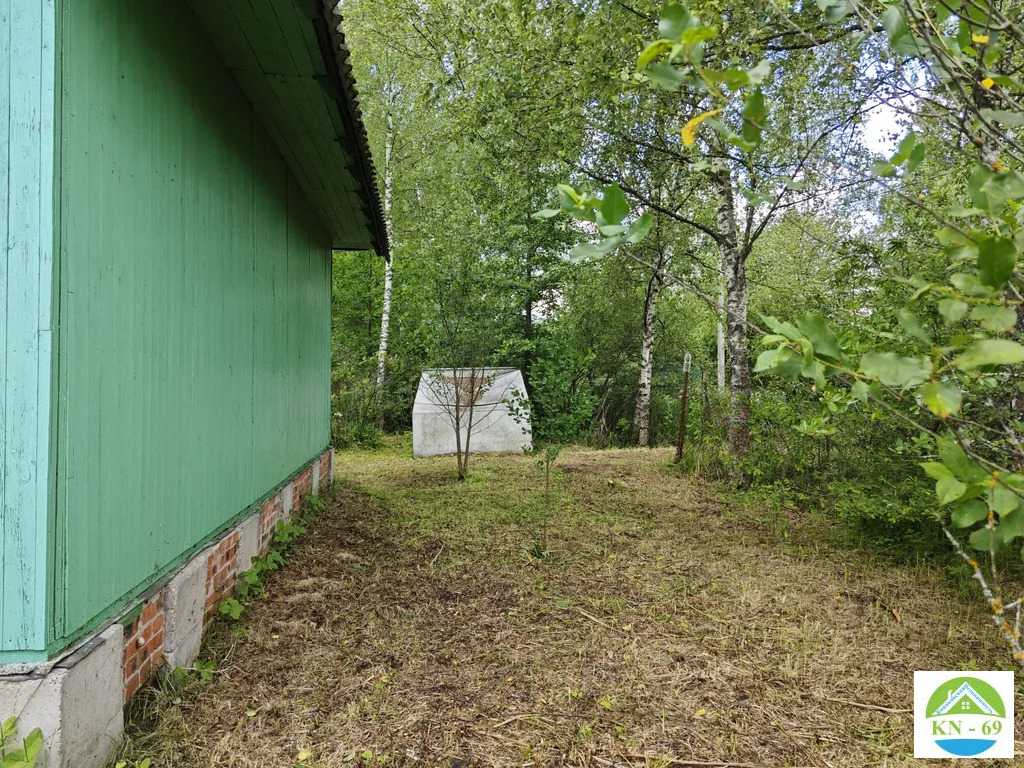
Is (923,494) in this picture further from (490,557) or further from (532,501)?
(532,501)

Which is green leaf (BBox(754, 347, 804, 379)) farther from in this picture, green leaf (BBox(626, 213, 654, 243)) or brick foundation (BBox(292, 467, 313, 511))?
brick foundation (BBox(292, 467, 313, 511))

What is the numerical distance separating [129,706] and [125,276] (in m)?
1.73

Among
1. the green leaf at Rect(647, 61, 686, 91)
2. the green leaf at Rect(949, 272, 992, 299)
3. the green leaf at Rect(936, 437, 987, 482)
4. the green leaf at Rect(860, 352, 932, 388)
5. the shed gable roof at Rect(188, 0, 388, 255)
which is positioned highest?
the shed gable roof at Rect(188, 0, 388, 255)

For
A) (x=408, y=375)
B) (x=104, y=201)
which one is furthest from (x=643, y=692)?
(x=408, y=375)

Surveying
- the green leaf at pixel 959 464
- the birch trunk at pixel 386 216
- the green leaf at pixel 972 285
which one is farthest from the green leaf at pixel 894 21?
the birch trunk at pixel 386 216

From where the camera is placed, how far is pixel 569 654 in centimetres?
317

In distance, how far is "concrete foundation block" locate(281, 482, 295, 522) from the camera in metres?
5.00

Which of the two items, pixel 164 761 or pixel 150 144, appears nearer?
pixel 164 761

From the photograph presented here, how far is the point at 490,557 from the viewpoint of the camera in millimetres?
4855

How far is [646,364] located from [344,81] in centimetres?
1073

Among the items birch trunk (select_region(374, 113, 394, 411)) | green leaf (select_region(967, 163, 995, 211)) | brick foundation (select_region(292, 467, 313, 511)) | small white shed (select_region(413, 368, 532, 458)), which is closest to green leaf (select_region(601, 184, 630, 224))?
green leaf (select_region(967, 163, 995, 211))

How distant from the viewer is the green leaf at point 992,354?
2.62ft

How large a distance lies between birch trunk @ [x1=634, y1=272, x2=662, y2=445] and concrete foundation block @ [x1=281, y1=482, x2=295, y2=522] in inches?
368

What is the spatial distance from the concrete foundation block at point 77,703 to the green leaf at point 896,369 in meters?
2.39
